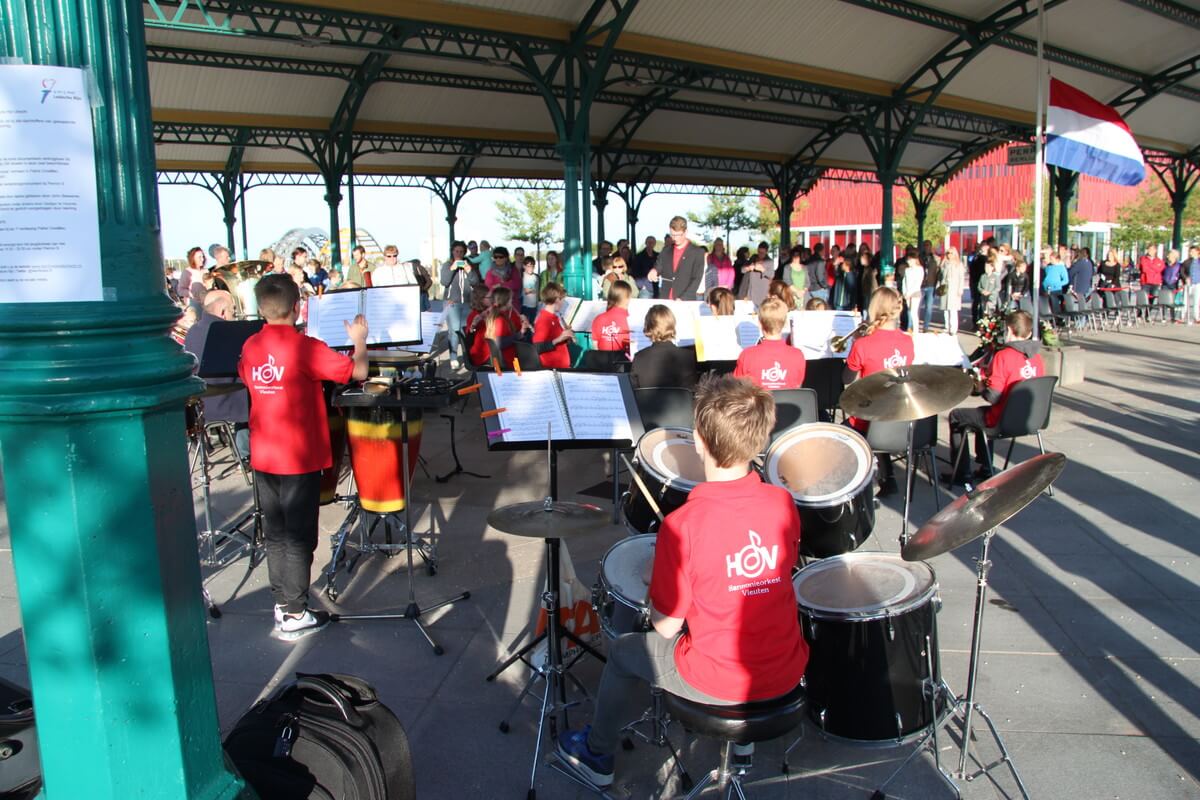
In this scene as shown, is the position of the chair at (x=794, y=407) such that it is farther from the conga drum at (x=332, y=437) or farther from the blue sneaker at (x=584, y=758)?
the blue sneaker at (x=584, y=758)

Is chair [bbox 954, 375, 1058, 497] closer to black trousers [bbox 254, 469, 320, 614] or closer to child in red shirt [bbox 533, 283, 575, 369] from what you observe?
child in red shirt [bbox 533, 283, 575, 369]

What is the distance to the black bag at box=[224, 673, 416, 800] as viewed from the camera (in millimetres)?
2533

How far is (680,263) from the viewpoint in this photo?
35.6ft

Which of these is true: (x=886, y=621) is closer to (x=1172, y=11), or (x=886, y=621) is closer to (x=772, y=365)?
(x=772, y=365)

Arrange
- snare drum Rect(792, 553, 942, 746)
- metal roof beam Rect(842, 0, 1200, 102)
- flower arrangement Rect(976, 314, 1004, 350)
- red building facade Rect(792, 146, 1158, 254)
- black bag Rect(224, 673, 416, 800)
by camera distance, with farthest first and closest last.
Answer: red building facade Rect(792, 146, 1158, 254), metal roof beam Rect(842, 0, 1200, 102), flower arrangement Rect(976, 314, 1004, 350), snare drum Rect(792, 553, 942, 746), black bag Rect(224, 673, 416, 800)

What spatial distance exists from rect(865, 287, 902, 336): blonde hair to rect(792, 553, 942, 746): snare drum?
3.78m

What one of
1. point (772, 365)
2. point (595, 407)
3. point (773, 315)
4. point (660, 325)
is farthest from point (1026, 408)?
point (595, 407)

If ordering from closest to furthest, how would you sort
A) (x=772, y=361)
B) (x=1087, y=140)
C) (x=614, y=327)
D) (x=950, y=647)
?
(x=950, y=647) < (x=772, y=361) < (x=614, y=327) < (x=1087, y=140)

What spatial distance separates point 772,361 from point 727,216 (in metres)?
51.2

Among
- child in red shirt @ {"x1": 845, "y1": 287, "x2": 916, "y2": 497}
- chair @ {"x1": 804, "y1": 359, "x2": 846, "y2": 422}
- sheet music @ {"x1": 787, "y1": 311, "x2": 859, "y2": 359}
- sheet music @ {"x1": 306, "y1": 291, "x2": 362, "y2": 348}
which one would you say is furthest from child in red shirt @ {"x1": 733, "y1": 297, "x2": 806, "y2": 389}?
sheet music @ {"x1": 306, "y1": 291, "x2": 362, "y2": 348}

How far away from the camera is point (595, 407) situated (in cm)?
412

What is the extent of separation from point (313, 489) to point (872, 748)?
3024mm

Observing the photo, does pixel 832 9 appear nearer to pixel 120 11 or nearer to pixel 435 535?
pixel 435 535

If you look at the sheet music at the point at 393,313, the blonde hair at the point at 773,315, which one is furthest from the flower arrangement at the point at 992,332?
the sheet music at the point at 393,313
